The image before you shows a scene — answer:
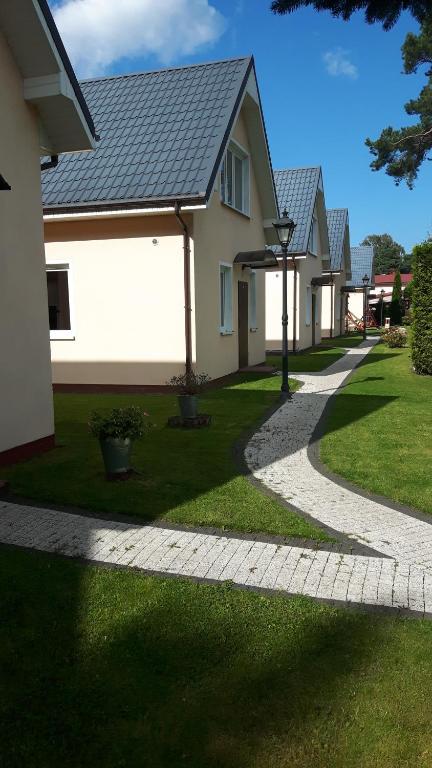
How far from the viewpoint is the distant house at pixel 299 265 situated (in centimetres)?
2234

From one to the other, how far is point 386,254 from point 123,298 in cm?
10180

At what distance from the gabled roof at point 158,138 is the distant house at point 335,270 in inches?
649

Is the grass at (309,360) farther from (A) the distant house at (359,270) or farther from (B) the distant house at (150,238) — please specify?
(A) the distant house at (359,270)

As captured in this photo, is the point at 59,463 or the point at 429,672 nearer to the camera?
the point at 429,672

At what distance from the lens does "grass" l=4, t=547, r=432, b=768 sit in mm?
2430

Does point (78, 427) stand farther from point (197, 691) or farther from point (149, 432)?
point (197, 691)

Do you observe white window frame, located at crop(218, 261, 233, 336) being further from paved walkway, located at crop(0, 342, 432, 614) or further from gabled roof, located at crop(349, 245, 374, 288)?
gabled roof, located at crop(349, 245, 374, 288)

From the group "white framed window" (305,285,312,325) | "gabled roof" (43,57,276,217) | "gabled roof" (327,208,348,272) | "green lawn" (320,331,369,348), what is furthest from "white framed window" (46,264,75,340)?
"gabled roof" (327,208,348,272)

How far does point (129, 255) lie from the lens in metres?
12.3

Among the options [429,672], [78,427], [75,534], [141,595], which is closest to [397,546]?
[429,672]

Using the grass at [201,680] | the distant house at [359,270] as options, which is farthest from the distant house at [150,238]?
the distant house at [359,270]

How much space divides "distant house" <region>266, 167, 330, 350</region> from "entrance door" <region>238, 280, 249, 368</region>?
5.69 m

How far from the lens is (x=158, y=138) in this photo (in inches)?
512

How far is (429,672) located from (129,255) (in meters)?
10.7
